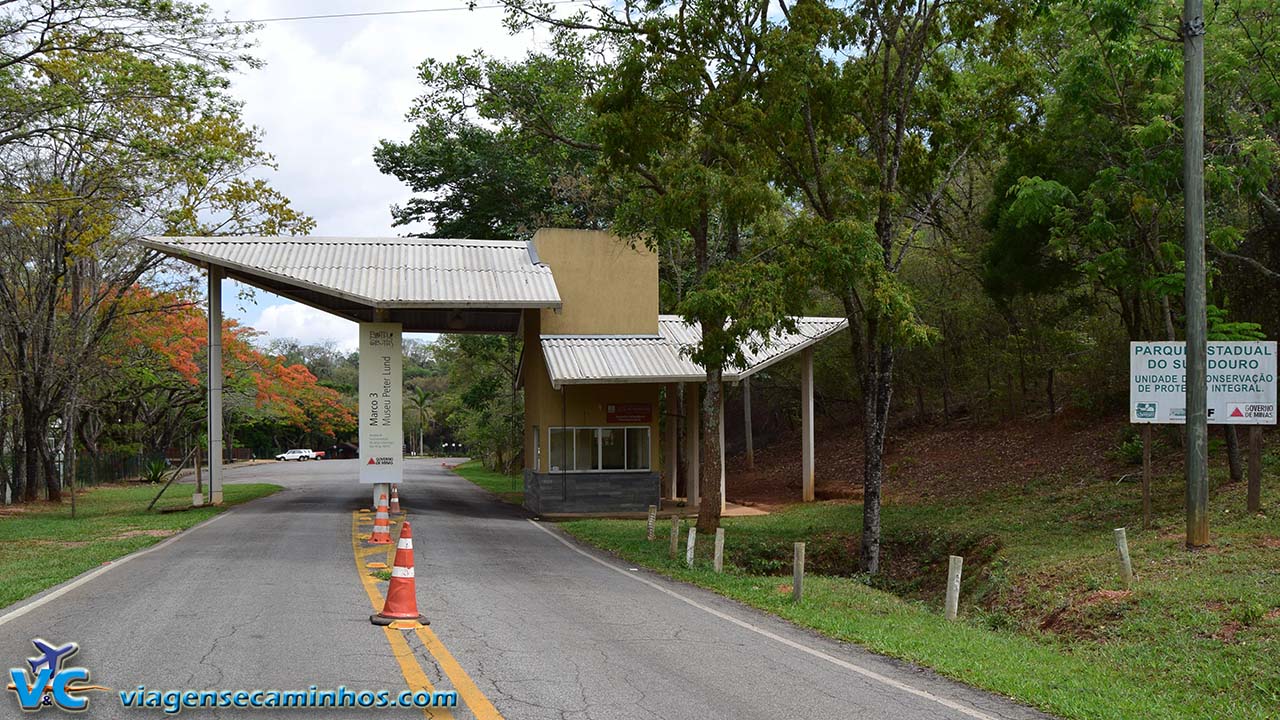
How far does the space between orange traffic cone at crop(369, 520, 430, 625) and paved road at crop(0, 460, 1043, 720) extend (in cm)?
24

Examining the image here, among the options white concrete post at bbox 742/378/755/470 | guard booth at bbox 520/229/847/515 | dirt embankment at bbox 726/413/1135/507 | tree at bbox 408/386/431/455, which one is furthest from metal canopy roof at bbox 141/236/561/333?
tree at bbox 408/386/431/455

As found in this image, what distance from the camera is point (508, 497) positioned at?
36.5 m

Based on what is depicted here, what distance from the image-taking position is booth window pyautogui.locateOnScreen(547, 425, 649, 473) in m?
28.6

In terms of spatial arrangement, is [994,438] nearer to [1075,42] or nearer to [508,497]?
[1075,42]

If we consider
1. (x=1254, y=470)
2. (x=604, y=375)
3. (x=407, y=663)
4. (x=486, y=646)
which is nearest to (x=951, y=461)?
(x=604, y=375)

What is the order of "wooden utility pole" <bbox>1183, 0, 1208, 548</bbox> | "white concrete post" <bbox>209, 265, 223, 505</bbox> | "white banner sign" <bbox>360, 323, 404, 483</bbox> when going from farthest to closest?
"white concrete post" <bbox>209, 265, 223, 505</bbox> < "white banner sign" <bbox>360, 323, 404, 483</bbox> < "wooden utility pole" <bbox>1183, 0, 1208, 548</bbox>

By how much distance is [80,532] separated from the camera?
21.1 metres

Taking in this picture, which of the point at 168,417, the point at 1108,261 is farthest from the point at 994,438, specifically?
the point at 168,417

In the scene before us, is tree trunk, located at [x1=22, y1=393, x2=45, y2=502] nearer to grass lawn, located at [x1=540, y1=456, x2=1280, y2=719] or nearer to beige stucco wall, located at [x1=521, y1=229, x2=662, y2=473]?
beige stucco wall, located at [x1=521, y1=229, x2=662, y2=473]

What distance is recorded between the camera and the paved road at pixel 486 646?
277 inches

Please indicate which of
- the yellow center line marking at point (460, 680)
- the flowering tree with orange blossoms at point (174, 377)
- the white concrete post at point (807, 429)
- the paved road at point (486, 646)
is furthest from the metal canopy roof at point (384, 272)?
the yellow center line marking at point (460, 680)

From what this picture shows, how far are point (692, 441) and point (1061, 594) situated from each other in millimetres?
18116

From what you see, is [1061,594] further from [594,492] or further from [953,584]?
[594,492]

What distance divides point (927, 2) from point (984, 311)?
15.1 meters
